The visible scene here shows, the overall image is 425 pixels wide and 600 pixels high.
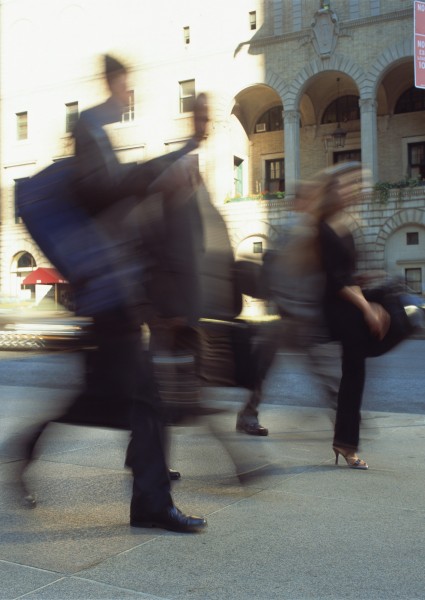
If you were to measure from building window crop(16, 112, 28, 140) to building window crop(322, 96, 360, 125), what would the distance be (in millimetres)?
16560

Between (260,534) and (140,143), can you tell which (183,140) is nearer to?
(140,143)

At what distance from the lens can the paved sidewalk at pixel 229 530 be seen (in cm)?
266

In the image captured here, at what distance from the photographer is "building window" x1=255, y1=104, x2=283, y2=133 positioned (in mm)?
37531

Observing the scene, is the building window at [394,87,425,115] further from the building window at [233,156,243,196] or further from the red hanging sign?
the red hanging sign

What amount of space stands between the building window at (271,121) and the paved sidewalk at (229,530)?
3396 centimetres

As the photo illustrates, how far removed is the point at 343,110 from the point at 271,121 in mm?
3759

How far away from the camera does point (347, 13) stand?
3269 cm

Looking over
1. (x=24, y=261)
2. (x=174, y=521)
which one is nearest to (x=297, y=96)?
(x=24, y=261)

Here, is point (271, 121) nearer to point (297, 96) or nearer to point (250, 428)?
point (297, 96)

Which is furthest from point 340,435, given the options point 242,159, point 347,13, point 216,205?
point 242,159

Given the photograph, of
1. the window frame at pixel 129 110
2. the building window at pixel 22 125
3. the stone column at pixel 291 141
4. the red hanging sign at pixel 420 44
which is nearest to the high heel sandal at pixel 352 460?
the window frame at pixel 129 110

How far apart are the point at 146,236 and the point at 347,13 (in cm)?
3265

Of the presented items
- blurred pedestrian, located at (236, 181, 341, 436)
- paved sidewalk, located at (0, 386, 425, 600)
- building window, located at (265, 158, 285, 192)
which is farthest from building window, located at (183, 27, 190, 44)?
blurred pedestrian, located at (236, 181, 341, 436)

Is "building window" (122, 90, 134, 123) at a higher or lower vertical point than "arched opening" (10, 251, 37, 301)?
lower
